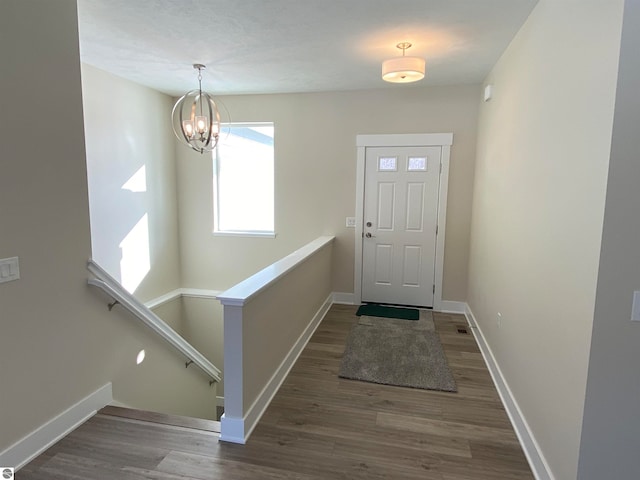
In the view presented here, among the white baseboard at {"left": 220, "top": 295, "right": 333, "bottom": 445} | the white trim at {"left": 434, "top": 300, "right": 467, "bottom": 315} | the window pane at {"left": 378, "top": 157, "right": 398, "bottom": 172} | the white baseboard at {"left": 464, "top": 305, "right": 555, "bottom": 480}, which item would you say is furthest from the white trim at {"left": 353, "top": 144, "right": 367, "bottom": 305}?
the white baseboard at {"left": 464, "top": 305, "right": 555, "bottom": 480}

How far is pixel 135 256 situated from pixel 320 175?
2406mm

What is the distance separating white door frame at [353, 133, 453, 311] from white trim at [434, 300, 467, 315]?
3cm

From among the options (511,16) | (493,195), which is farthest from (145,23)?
(493,195)

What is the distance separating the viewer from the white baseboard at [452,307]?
444cm

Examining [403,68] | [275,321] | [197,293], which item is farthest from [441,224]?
[197,293]

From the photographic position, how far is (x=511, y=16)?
→ 8.26ft

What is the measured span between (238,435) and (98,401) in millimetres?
1056

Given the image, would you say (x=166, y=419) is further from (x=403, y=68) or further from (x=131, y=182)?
(x=403, y=68)

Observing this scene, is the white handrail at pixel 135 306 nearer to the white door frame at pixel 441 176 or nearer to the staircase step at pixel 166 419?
the staircase step at pixel 166 419

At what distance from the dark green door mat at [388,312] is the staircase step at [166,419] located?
2.36 meters

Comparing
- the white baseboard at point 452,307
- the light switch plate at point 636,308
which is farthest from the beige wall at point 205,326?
the light switch plate at point 636,308

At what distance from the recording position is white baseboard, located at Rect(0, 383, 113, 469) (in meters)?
1.90

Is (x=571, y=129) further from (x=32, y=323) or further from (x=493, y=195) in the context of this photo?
(x=32, y=323)

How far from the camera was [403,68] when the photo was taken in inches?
113
